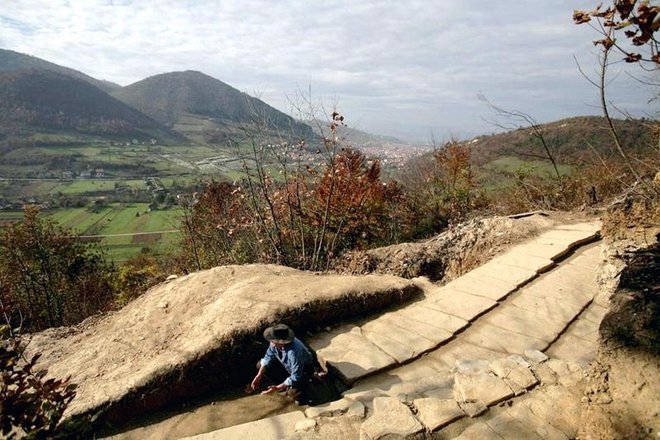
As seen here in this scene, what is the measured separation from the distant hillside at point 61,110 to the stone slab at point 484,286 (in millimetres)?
100041

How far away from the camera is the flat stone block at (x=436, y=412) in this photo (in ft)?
9.71

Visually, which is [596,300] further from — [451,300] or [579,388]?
[579,388]

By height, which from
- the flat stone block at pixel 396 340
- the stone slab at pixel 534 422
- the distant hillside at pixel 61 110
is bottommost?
the flat stone block at pixel 396 340

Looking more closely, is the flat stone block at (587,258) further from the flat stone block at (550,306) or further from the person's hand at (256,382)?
the person's hand at (256,382)

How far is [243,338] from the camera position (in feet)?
14.0

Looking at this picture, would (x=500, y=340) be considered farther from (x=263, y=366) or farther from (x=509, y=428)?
(x=263, y=366)

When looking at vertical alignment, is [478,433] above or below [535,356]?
below

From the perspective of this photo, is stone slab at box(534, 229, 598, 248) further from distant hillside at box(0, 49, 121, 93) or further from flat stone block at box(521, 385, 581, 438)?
distant hillside at box(0, 49, 121, 93)

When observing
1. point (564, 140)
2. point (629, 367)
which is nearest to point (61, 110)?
point (564, 140)

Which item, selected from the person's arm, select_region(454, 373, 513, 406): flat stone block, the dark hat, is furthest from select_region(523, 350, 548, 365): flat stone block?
the person's arm

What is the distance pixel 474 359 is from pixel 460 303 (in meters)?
1.14

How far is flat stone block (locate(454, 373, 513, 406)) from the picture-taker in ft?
10.3

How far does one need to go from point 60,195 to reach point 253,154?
54.4m

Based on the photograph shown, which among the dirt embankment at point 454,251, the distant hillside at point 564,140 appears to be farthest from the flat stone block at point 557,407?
the distant hillside at point 564,140
